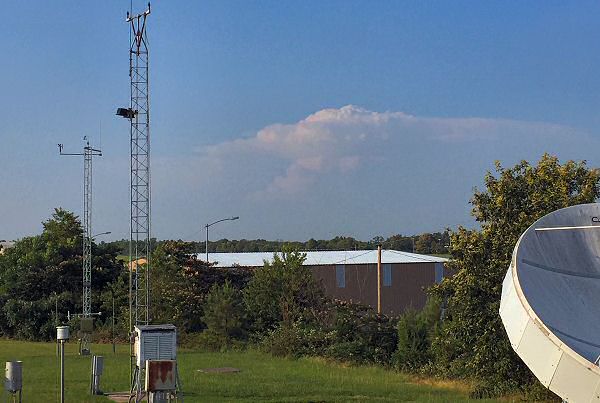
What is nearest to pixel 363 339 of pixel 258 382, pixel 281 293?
pixel 281 293

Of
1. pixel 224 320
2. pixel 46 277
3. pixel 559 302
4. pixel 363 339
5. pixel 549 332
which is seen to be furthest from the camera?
pixel 46 277

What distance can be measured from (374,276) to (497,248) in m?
45.4

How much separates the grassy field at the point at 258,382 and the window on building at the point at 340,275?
1083 inches

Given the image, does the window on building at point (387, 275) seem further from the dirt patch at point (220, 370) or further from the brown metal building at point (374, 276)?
the dirt patch at point (220, 370)

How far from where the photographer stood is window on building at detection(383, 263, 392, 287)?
238 feet

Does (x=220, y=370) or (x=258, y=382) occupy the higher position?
(x=258, y=382)

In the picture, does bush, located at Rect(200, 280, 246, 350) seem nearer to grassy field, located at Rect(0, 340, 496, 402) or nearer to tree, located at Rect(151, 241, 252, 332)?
tree, located at Rect(151, 241, 252, 332)

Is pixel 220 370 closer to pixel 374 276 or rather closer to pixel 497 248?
pixel 497 248

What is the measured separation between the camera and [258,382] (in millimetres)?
31406

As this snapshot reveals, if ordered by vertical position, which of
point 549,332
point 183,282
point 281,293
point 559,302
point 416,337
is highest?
point 559,302

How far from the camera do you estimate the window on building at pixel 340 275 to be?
235ft

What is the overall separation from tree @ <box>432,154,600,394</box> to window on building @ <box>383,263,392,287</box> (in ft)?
144

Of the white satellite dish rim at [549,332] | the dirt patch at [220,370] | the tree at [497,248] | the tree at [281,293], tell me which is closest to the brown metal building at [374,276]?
the tree at [281,293]

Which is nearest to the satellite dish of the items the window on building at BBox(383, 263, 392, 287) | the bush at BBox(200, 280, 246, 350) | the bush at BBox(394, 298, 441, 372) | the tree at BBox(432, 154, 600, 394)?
the tree at BBox(432, 154, 600, 394)
